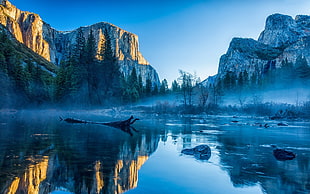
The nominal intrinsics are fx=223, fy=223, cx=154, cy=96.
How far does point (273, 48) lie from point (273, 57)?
63.4ft

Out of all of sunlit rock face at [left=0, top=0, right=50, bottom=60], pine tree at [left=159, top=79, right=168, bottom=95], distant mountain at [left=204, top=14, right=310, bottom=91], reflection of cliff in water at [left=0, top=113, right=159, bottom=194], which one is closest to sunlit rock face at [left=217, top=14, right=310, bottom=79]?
distant mountain at [left=204, top=14, right=310, bottom=91]

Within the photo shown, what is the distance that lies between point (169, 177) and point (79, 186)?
2694 millimetres

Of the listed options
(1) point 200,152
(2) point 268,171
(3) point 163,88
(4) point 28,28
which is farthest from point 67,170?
(4) point 28,28

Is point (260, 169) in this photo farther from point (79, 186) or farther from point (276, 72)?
point (276, 72)

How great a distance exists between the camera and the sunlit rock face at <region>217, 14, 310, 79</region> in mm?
139875

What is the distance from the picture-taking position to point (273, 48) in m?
169

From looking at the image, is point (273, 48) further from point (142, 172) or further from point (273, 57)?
point (142, 172)

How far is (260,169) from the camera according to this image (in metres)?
7.83

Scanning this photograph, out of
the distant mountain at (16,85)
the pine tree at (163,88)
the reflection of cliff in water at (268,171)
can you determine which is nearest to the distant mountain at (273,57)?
the pine tree at (163,88)

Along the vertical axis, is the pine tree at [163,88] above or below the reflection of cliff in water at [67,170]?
→ above

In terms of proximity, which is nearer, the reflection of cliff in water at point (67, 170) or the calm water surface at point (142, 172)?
the reflection of cliff in water at point (67, 170)

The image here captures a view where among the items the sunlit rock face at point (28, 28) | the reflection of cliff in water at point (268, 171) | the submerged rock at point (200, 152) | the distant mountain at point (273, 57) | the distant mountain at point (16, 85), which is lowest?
the reflection of cliff in water at point (268, 171)

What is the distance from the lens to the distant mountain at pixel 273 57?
9356 cm

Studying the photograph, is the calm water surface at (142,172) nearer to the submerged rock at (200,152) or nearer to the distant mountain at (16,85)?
the submerged rock at (200,152)
